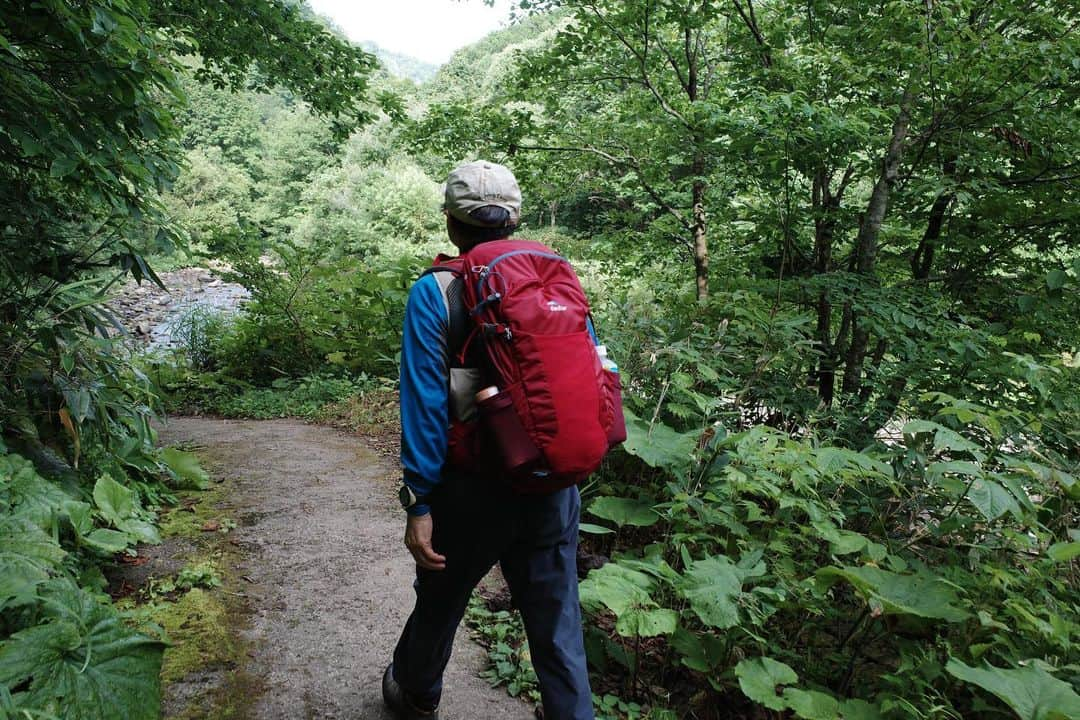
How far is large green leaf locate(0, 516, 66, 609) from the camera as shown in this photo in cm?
173

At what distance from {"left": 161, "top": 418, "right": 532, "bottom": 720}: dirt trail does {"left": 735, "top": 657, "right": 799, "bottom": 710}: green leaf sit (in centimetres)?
83

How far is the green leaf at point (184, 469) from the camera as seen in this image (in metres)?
3.79

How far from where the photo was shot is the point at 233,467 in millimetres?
4555

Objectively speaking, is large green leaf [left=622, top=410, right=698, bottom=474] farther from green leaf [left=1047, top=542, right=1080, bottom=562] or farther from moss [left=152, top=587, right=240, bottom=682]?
moss [left=152, top=587, right=240, bottom=682]

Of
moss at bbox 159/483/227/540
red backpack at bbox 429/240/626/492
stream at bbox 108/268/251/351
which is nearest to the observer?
red backpack at bbox 429/240/626/492

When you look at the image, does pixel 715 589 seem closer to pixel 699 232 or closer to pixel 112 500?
pixel 112 500

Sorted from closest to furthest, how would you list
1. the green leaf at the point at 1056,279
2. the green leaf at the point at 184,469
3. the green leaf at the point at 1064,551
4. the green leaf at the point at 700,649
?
1. the green leaf at the point at 1064,551
2. the green leaf at the point at 700,649
3. the green leaf at the point at 1056,279
4. the green leaf at the point at 184,469

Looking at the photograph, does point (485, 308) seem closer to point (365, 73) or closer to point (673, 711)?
point (673, 711)

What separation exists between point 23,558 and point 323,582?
133cm

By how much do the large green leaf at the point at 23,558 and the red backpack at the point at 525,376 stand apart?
124 cm

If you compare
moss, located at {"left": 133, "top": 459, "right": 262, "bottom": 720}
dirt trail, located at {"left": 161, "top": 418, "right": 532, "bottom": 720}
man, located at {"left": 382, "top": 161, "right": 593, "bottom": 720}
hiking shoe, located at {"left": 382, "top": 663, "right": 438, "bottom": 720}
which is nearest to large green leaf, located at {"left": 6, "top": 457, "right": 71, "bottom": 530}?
moss, located at {"left": 133, "top": 459, "right": 262, "bottom": 720}

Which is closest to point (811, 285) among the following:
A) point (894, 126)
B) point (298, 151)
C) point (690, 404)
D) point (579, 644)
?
point (894, 126)

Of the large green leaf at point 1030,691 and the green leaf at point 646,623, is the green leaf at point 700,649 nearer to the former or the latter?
the green leaf at point 646,623

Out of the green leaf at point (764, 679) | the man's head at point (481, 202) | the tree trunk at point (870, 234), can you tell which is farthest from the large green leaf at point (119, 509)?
the tree trunk at point (870, 234)
